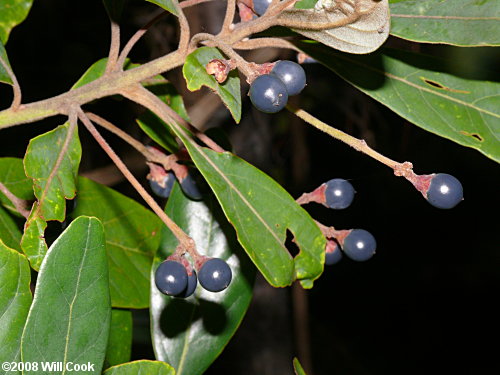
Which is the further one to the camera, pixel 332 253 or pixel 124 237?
pixel 124 237

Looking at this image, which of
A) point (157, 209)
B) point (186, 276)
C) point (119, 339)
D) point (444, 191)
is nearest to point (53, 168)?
point (157, 209)

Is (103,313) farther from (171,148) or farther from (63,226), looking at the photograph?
(171,148)

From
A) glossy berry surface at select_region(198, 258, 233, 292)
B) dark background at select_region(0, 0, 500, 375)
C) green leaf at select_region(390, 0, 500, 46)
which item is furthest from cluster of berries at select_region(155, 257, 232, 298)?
→ dark background at select_region(0, 0, 500, 375)

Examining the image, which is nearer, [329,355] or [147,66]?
[147,66]

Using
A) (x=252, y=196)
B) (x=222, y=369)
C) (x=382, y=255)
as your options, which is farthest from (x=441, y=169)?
(x=252, y=196)

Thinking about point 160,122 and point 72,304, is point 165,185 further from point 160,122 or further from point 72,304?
point 72,304
